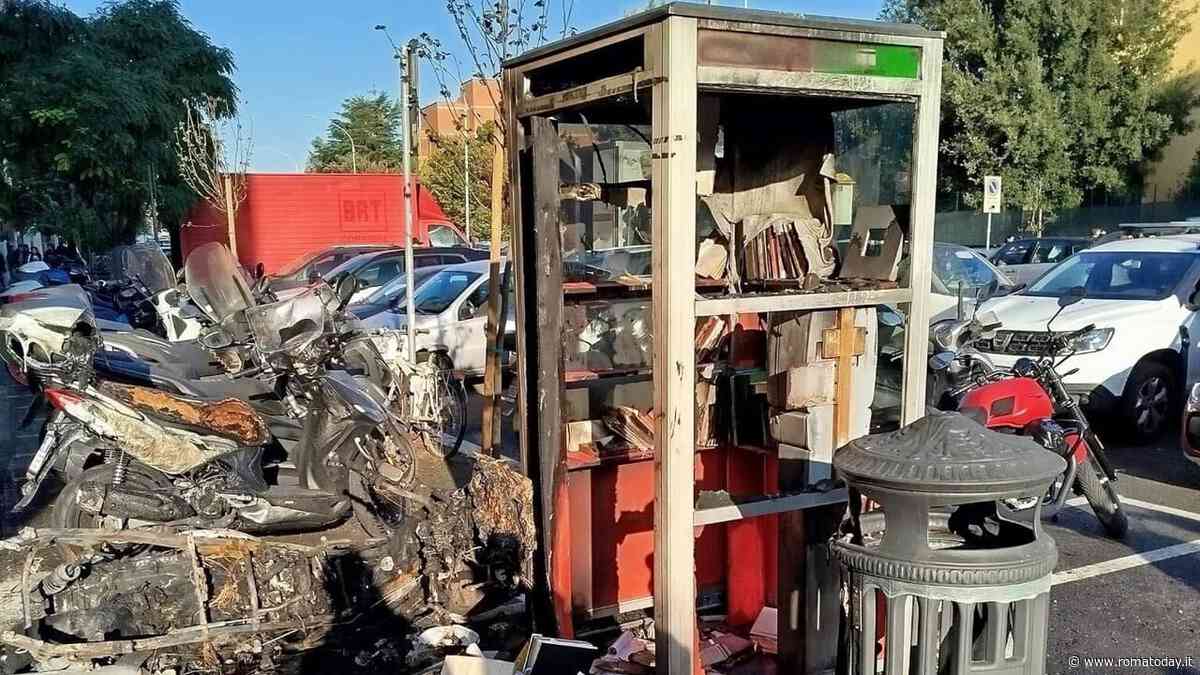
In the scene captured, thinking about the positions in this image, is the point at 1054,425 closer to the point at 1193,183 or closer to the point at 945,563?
the point at 945,563

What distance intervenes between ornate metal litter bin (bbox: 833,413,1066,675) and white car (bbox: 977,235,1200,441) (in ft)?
17.7

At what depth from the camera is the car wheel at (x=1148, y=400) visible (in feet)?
25.8

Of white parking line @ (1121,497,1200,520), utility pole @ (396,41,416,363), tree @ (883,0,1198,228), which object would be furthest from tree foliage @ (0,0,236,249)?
tree @ (883,0,1198,228)

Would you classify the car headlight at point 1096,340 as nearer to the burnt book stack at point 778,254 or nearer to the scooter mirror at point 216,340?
the burnt book stack at point 778,254

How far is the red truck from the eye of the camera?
25125 millimetres

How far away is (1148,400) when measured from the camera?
7980 mm

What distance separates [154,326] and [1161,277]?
11553 mm

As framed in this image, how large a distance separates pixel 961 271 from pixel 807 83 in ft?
28.7

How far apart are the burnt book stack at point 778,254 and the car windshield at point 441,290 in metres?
6.81

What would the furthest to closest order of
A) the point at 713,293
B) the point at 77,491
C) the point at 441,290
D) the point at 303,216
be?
the point at 303,216 → the point at 441,290 → the point at 77,491 → the point at 713,293

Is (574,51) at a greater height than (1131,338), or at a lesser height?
greater

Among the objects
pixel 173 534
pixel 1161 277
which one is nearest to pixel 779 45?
pixel 173 534

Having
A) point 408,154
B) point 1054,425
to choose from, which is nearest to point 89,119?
point 408,154

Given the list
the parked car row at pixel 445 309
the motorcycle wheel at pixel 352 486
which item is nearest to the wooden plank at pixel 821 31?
the motorcycle wheel at pixel 352 486
